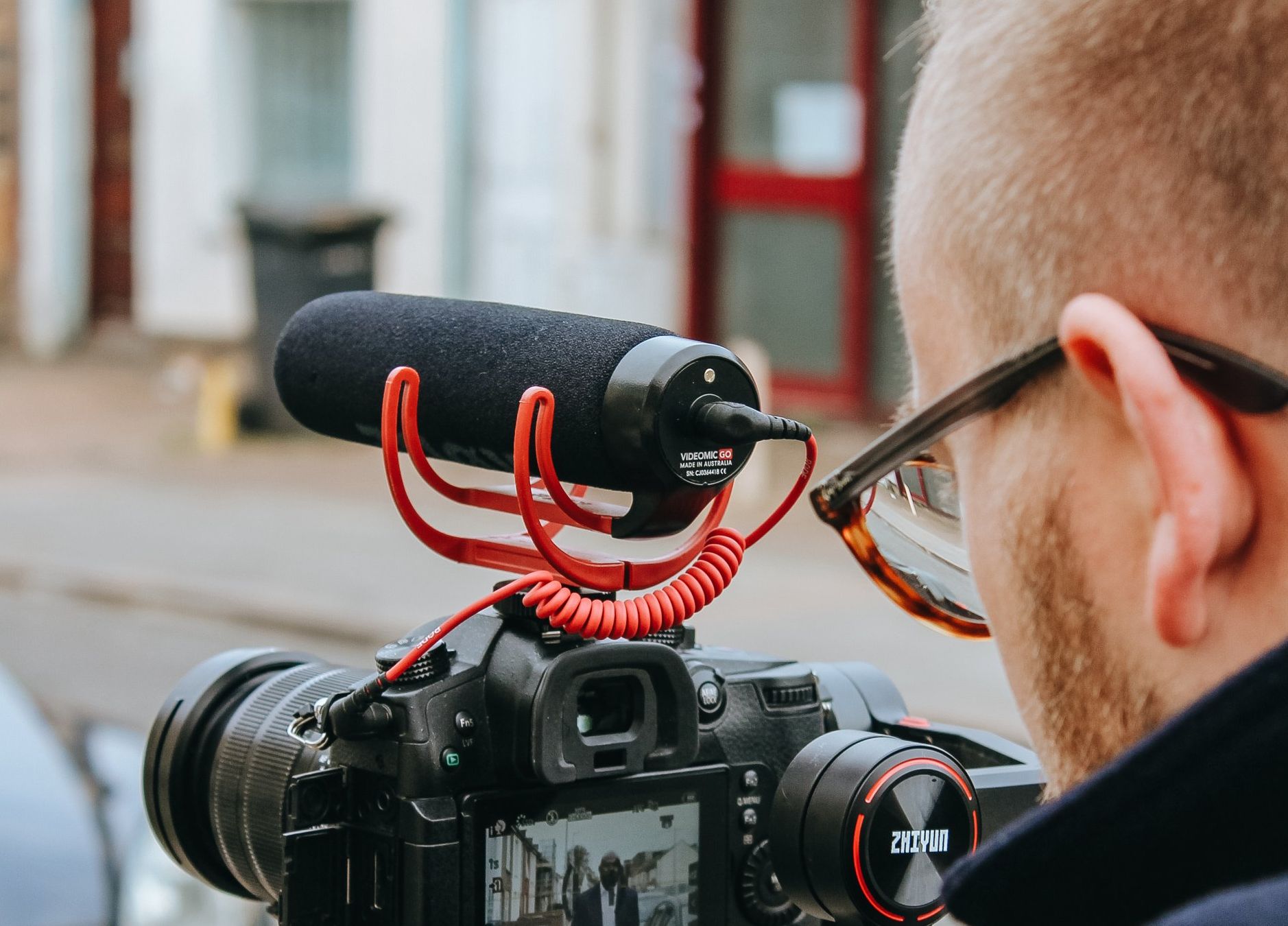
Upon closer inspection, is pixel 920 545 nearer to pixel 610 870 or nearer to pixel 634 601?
pixel 634 601

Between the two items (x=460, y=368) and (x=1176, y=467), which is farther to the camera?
(x=460, y=368)

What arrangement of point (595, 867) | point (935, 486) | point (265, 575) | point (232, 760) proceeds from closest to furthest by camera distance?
point (935, 486) < point (595, 867) < point (232, 760) < point (265, 575)

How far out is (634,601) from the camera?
154 centimetres

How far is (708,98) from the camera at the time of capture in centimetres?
1203

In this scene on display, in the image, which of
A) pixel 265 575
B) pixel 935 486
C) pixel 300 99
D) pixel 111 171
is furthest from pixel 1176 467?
pixel 111 171

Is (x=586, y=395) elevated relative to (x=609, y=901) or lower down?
elevated

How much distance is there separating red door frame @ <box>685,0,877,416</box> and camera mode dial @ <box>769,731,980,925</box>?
33.3ft

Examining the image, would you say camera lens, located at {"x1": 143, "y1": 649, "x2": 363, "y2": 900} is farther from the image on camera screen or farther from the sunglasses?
the sunglasses

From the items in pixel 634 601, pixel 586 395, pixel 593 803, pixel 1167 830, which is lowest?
pixel 1167 830

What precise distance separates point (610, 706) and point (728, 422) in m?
0.31

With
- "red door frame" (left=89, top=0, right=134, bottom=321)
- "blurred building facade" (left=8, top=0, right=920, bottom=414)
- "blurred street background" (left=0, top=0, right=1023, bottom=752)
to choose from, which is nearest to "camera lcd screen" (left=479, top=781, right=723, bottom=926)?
"blurred street background" (left=0, top=0, right=1023, bottom=752)


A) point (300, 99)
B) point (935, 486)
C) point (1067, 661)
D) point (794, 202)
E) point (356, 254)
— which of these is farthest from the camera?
point (300, 99)

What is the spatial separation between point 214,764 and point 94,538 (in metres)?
8.13

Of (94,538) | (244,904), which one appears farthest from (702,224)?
(244,904)
